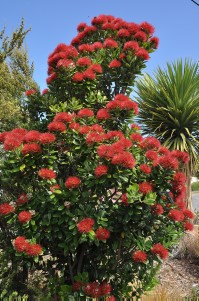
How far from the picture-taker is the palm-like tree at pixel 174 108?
9383mm

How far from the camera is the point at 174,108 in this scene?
9312mm

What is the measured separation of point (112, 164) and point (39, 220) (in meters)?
0.88

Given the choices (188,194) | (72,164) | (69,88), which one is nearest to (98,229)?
(72,164)

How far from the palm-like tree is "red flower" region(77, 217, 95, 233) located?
640 centimetres

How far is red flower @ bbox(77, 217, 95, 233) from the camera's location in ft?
9.94

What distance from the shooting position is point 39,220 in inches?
134

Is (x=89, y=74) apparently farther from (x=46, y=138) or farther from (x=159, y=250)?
(x=159, y=250)

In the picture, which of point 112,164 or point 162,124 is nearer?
point 112,164

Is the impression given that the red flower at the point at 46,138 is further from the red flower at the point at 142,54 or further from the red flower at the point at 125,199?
the red flower at the point at 142,54

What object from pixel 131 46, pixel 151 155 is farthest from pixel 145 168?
pixel 131 46

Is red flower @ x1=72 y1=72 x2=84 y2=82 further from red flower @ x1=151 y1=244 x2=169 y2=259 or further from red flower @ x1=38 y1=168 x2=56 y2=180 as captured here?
red flower @ x1=151 y1=244 x2=169 y2=259

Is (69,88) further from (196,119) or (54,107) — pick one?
(196,119)

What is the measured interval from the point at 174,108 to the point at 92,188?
6.41 meters

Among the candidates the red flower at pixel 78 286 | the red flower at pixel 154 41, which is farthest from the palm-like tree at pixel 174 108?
the red flower at pixel 78 286
